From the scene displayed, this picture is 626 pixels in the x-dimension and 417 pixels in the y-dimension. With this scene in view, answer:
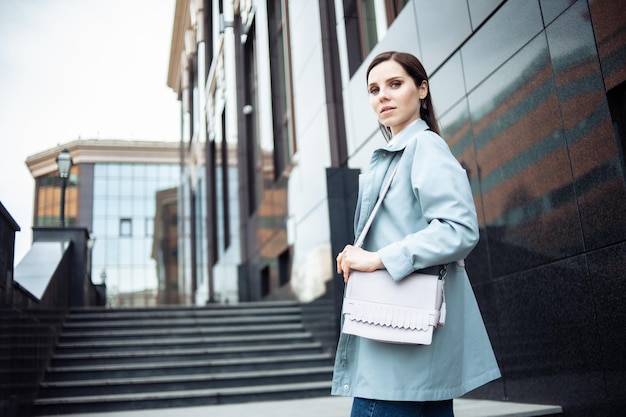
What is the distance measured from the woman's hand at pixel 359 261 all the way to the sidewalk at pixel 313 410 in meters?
3.34

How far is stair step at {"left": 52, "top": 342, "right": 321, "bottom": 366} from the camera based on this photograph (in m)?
8.35

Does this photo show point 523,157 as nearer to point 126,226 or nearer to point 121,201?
point 126,226

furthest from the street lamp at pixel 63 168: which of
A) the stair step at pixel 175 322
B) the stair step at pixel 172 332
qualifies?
the stair step at pixel 172 332

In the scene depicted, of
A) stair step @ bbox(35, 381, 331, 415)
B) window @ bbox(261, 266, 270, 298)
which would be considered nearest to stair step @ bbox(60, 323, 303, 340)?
stair step @ bbox(35, 381, 331, 415)

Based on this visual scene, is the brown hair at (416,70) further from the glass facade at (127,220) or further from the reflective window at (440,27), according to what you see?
the glass facade at (127,220)

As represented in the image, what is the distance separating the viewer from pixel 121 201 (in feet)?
166

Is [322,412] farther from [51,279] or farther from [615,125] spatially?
[51,279]

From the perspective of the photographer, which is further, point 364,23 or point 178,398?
point 364,23

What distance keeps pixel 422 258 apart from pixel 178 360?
7731 mm

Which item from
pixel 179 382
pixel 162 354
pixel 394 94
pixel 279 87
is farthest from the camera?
pixel 279 87

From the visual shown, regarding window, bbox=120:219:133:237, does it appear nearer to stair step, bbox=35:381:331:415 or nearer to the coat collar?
stair step, bbox=35:381:331:415

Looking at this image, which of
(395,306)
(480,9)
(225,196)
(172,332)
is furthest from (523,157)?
(225,196)

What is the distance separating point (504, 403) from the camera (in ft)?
17.1

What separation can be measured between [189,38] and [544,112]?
1252 inches
